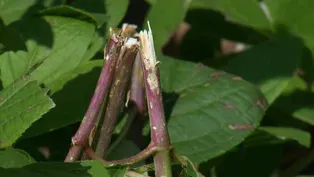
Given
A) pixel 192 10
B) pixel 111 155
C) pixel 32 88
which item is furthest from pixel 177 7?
pixel 32 88

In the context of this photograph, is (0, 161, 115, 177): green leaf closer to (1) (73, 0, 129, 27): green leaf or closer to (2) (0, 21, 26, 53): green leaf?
(2) (0, 21, 26, 53): green leaf

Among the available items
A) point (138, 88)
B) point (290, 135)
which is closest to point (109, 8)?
point (138, 88)

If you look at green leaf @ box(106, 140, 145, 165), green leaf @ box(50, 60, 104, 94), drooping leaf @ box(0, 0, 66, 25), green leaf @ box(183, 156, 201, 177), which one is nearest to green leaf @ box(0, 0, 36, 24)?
drooping leaf @ box(0, 0, 66, 25)

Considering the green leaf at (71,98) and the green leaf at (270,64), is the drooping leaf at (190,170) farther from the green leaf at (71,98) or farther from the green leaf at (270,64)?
the green leaf at (270,64)

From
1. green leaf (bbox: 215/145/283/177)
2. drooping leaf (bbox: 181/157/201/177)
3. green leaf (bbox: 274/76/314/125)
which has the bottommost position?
green leaf (bbox: 215/145/283/177)

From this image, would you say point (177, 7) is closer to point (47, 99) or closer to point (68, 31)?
point (68, 31)

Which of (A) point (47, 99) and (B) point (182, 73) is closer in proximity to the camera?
(A) point (47, 99)

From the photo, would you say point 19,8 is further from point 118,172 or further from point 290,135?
point 290,135
